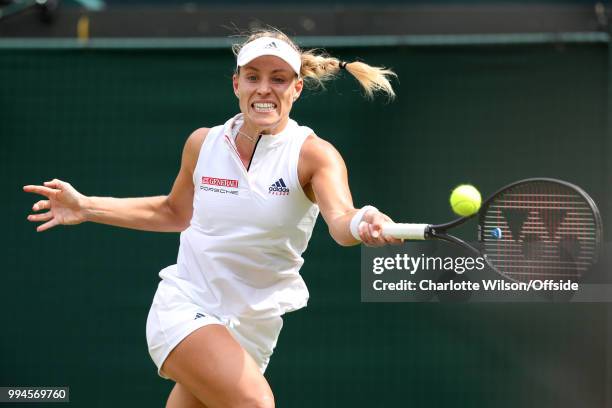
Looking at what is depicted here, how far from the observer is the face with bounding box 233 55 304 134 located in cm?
332

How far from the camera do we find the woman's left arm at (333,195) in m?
2.82

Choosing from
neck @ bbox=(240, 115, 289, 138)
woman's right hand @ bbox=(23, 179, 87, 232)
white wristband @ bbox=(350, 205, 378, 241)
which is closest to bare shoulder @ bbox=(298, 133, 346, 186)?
neck @ bbox=(240, 115, 289, 138)

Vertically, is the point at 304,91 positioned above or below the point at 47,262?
above

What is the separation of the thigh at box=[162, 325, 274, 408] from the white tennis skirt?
0.04 meters

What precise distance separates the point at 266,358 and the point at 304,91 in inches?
59.0

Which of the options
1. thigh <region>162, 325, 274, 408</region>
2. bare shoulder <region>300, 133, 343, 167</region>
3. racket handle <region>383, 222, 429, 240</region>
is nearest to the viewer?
racket handle <region>383, 222, 429, 240</region>

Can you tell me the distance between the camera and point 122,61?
4707mm

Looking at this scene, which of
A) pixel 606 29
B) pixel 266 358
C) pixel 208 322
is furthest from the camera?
pixel 606 29

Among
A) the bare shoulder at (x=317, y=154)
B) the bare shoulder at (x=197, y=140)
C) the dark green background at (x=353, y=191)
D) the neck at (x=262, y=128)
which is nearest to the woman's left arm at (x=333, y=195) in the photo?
the bare shoulder at (x=317, y=154)

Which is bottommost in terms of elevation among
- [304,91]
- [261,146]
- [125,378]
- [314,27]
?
[125,378]

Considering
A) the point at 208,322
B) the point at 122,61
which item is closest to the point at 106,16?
the point at 122,61

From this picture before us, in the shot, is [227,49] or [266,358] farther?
[227,49]

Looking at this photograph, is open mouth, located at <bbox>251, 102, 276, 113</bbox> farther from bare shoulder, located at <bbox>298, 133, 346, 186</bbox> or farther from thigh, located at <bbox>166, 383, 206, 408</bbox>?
thigh, located at <bbox>166, 383, 206, 408</bbox>

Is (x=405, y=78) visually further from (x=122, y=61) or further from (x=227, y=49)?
(x=122, y=61)
